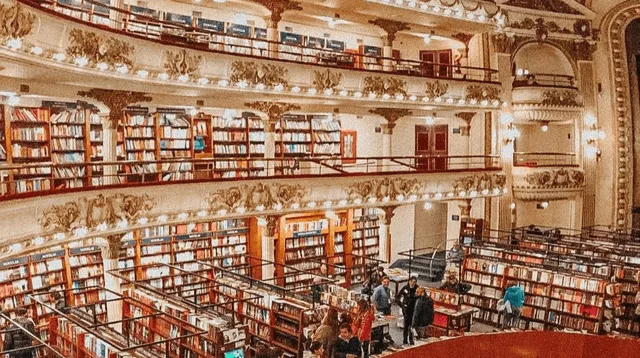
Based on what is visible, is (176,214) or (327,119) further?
(327,119)

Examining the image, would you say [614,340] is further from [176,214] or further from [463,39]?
[463,39]

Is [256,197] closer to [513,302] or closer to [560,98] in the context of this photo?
[513,302]

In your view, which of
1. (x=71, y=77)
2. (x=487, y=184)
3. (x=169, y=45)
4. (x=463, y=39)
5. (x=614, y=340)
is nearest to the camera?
(x=614, y=340)

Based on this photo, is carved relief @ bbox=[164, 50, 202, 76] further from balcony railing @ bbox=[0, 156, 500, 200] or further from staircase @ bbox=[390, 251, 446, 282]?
staircase @ bbox=[390, 251, 446, 282]

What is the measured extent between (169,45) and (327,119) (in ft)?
23.9

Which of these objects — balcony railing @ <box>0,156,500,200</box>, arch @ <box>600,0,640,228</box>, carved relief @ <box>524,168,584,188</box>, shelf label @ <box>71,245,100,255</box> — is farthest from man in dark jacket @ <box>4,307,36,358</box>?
arch @ <box>600,0,640,228</box>

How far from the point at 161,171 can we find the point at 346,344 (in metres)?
5.70

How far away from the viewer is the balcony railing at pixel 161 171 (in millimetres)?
10406

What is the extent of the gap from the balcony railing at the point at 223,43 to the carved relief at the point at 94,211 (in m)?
2.76

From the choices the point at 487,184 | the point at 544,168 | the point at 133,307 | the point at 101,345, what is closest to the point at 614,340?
the point at 101,345

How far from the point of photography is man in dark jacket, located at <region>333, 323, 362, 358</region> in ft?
26.9

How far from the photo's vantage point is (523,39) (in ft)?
64.8

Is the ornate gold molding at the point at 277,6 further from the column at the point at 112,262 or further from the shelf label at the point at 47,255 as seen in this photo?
the shelf label at the point at 47,255

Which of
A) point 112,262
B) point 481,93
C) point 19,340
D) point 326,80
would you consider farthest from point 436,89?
point 19,340
